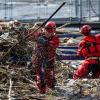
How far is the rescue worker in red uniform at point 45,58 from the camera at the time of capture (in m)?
15.3

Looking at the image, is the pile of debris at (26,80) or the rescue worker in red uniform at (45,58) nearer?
the pile of debris at (26,80)

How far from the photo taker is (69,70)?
704 inches

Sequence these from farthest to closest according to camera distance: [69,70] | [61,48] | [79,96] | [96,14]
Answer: [96,14] → [61,48] → [69,70] → [79,96]

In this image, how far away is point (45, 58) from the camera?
605 inches

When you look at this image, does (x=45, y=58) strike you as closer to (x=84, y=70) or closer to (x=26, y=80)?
(x=26, y=80)

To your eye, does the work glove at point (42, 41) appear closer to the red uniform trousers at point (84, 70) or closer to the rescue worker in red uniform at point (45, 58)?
the rescue worker in red uniform at point (45, 58)

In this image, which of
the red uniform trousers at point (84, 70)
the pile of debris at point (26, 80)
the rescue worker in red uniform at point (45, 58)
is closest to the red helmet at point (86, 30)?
the red uniform trousers at point (84, 70)

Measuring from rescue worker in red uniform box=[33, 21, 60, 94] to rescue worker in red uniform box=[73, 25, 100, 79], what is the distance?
1.15 metres

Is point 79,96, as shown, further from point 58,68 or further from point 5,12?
point 5,12

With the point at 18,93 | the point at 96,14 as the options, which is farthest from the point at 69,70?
the point at 96,14

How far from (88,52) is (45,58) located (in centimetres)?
165

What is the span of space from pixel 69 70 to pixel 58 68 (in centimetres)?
44

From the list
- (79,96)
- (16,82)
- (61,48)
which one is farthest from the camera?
(61,48)

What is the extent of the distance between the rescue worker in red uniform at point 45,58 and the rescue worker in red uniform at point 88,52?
115 centimetres
